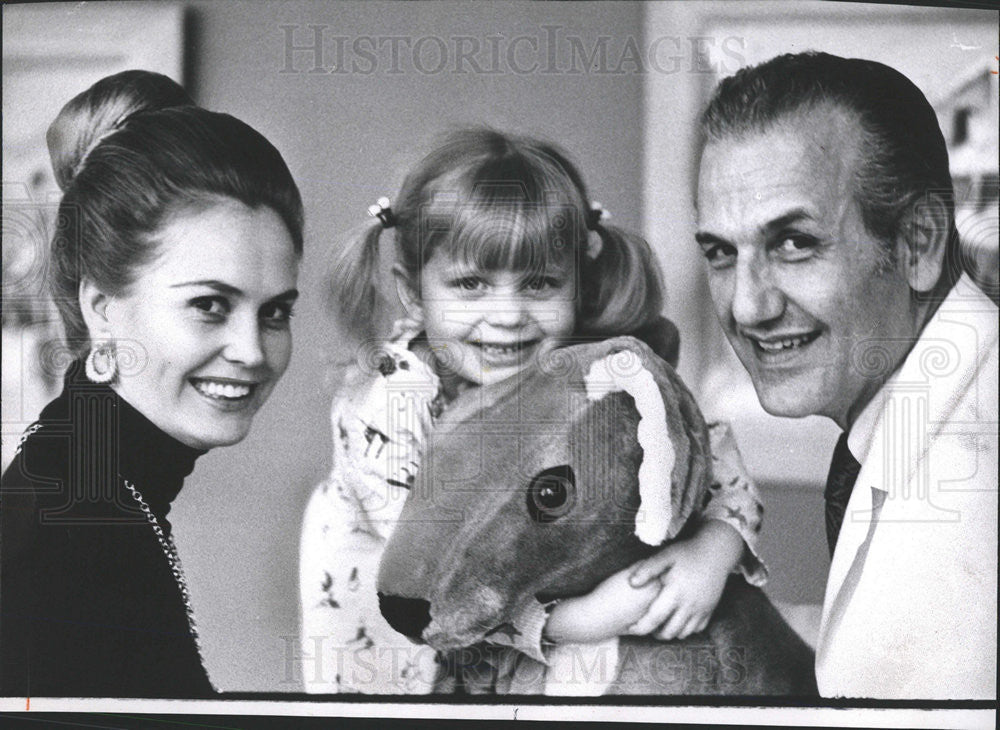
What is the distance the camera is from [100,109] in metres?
2.80

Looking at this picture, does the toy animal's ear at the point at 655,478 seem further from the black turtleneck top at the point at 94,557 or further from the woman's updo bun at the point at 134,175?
the black turtleneck top at the point at 94,557

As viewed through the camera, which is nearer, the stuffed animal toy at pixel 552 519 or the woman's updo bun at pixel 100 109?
the stuffed animal toy at pixel 552 519

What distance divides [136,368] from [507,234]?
987mm

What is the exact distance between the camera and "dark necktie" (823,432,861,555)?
2.77m

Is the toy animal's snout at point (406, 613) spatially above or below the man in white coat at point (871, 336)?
below

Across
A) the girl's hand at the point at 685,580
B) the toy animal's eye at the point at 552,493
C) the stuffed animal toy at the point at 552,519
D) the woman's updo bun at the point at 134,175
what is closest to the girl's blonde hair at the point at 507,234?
the stuffed animal toy at the point at 552,519

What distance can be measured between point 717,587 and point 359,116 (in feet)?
4.84

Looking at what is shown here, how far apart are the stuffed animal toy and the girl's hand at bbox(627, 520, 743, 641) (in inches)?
1.2

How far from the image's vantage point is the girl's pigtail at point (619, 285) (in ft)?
8.96

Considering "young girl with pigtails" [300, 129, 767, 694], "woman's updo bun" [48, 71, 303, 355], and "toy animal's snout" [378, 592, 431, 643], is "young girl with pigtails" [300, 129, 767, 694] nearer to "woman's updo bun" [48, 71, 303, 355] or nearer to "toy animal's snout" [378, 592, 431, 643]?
"toy animal's snout" [378, 592, 431, 643]

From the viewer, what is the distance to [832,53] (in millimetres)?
2758

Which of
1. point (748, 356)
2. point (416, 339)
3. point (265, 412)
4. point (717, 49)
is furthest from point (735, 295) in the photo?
point (265, 412)

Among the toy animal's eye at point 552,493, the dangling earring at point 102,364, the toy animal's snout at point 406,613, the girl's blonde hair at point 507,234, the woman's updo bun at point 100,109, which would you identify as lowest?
the toy animal's snout at point 406,613

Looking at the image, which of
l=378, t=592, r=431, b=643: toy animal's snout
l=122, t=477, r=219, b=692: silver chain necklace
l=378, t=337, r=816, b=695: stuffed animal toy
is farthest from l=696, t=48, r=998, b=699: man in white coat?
l=122, t=477, r=219, b=692: silver chain necklace
